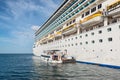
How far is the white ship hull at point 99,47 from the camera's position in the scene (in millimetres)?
21656

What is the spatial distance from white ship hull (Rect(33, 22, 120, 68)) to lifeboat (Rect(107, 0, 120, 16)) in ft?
7.49

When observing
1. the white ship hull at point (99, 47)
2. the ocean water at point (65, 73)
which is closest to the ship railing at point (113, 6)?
the white ship hull at point (99, 47)

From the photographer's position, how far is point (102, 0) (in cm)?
2738

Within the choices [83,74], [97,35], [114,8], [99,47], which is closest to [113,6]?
[114,8]

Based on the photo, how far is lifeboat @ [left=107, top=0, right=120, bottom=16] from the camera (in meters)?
22.5

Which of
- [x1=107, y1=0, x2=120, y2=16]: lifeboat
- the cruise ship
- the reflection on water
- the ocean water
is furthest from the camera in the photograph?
[x1=107, y1=0, x2=120, y2=16]: lifeboat

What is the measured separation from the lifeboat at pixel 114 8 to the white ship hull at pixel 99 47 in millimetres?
2282

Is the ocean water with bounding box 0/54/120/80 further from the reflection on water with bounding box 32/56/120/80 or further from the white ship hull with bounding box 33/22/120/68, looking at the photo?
the white ship hull with bounding box 33/22/120/68

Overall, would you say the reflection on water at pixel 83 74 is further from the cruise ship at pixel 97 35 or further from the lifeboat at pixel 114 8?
the lifeboat at pixel 114 8

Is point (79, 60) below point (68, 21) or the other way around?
below

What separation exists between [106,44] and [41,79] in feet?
41.0

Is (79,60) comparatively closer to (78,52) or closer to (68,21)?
(78,52)

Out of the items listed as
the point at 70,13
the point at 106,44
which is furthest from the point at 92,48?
the point at 70,13

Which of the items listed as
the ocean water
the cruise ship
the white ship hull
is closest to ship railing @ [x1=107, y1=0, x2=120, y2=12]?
the cruise ship
